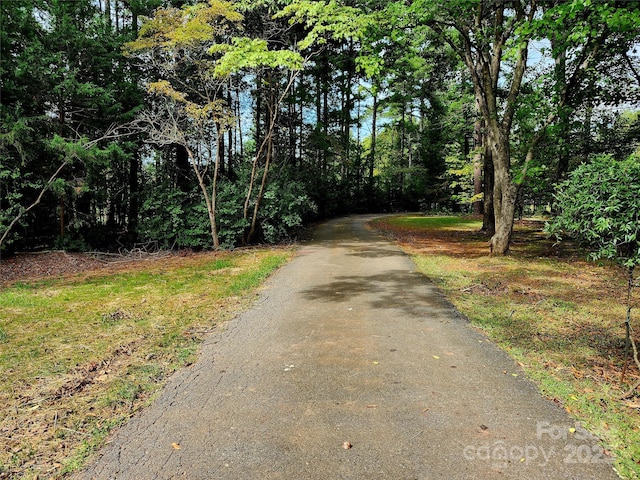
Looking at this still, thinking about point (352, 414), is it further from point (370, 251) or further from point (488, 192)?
point (488, 192)

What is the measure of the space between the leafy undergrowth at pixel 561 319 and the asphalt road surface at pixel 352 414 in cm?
21

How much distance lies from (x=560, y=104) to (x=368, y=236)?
24.9 feet

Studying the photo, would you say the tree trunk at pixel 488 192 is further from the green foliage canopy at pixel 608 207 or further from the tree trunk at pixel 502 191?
the green foliage canopy at pixel 608 207

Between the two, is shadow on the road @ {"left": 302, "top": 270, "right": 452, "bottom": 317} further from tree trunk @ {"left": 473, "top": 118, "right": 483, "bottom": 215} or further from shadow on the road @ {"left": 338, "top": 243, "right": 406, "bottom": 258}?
tree trunk @ {"left": 473, "top": 118, "right": 483, "bottom": 215}

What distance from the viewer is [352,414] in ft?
9.62

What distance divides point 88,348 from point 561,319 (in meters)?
6.28

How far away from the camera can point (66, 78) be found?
1158 cm

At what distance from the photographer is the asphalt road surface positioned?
93.5 inches

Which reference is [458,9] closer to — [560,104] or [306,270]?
[560,104]

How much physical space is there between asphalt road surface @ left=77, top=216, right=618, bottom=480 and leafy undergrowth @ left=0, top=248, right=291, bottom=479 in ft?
1.02

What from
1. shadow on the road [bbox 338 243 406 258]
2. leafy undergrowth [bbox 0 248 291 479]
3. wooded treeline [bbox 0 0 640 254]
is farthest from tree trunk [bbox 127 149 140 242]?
shadow on the road [bbox 338 243 406 258]

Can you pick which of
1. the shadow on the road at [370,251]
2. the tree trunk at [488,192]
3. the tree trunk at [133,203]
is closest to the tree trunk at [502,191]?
the shadow on the road at [370,251]

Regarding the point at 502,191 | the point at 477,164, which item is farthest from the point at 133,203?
the point at 477,164

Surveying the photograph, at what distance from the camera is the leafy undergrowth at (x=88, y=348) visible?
8.94ft
